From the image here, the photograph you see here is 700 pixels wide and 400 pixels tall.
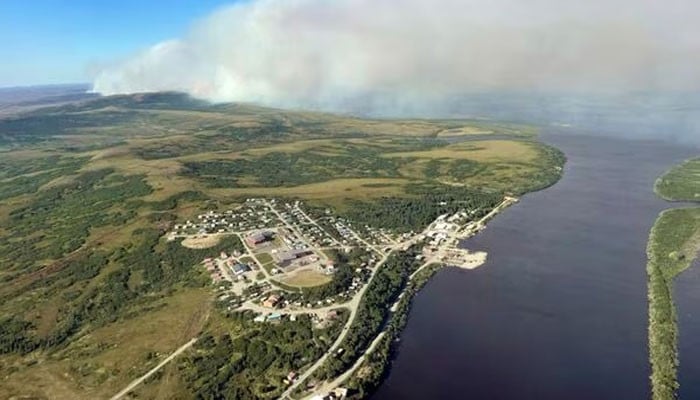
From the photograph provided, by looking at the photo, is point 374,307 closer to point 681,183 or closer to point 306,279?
point 306,279

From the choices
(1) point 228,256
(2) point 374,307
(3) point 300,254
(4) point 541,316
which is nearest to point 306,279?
(3) point 300,254

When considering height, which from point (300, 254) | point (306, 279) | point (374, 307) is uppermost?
point (300, 254)

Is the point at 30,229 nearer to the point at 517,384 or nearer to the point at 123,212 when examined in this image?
the point at 123,212

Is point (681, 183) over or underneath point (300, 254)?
over

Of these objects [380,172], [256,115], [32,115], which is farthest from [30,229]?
[32,115]

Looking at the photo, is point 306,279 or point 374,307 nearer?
point 374,307

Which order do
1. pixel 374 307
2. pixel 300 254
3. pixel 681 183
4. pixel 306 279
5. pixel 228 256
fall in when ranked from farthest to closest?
pixel 681 183
pixel 228 256
pixel 300 254
pixel 306 279
pixel 374 307

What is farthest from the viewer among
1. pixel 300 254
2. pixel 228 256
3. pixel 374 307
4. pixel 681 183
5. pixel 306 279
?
pixel 681 183
